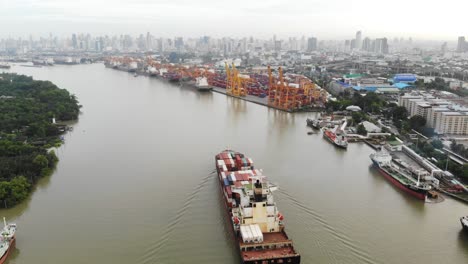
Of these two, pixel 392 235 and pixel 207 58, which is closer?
pixel 392 235

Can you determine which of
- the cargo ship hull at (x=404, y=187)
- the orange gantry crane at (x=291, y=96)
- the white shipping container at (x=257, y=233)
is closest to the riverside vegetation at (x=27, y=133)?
the white shipping container at (x=257, y=233)

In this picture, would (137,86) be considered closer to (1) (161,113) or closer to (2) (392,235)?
(1) (161,113)

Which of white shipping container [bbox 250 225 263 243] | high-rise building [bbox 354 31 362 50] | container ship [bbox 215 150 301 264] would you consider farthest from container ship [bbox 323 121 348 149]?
high-rise building [bbox 354 31 362 50]

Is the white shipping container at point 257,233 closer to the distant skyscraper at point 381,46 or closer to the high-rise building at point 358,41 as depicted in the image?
the distant skyscraper at point 381,46

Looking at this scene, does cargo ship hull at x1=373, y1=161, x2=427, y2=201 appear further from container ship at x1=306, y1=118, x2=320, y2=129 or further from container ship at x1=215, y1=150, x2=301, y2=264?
container ship at x1=306, y1=118, x2=320, y2=129

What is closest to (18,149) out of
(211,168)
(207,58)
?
(211,168)

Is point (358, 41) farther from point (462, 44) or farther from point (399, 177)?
point (399, 177)

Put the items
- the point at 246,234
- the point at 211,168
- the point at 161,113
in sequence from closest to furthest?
1. the point at 246,234
2. the point at 211,168
3. the point at 161,113
